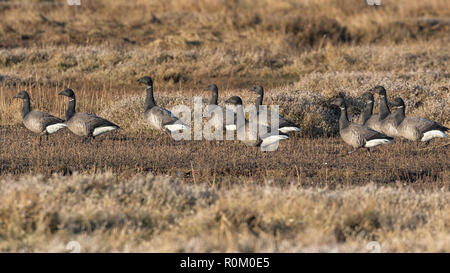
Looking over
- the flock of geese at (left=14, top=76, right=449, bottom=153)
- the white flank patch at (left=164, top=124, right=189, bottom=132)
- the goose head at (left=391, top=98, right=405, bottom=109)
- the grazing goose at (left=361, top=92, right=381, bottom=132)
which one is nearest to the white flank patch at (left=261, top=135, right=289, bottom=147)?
the flock of geese at (left=14, top=76, right=449, bottom=153)

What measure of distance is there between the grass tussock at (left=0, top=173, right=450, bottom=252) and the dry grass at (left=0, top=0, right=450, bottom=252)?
21mm

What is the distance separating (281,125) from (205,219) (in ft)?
20.2

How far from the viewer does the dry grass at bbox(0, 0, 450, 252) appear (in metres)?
7.93

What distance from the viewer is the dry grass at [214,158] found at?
26.0ft

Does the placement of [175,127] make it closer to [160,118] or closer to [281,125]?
[160,118]

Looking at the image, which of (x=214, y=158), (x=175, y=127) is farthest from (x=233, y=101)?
(x=214, y=158)

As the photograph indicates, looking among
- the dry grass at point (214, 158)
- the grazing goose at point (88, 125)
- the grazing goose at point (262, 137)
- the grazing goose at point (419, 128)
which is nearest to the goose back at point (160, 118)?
the dry grass at point (214, 158)

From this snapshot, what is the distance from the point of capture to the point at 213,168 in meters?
12.3

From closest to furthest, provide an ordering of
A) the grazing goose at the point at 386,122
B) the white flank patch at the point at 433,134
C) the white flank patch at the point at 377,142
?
the white flank patch at the point at 377,142 → the white flank patch at the point at 433,134 → the grazing goose at the point at 386,122

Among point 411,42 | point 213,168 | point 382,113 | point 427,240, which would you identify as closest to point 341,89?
point 382,113

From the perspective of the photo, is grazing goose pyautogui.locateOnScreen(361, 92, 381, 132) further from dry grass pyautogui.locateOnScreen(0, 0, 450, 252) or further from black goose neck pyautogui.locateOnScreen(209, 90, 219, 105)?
black goose neck pyautogui.locateOnScreen(209, 90, 219, 105)

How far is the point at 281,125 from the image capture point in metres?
14.0

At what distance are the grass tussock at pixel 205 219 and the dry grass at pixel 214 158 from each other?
0.02m

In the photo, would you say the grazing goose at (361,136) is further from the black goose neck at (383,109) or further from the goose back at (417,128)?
the black goose neck at (383,109)
